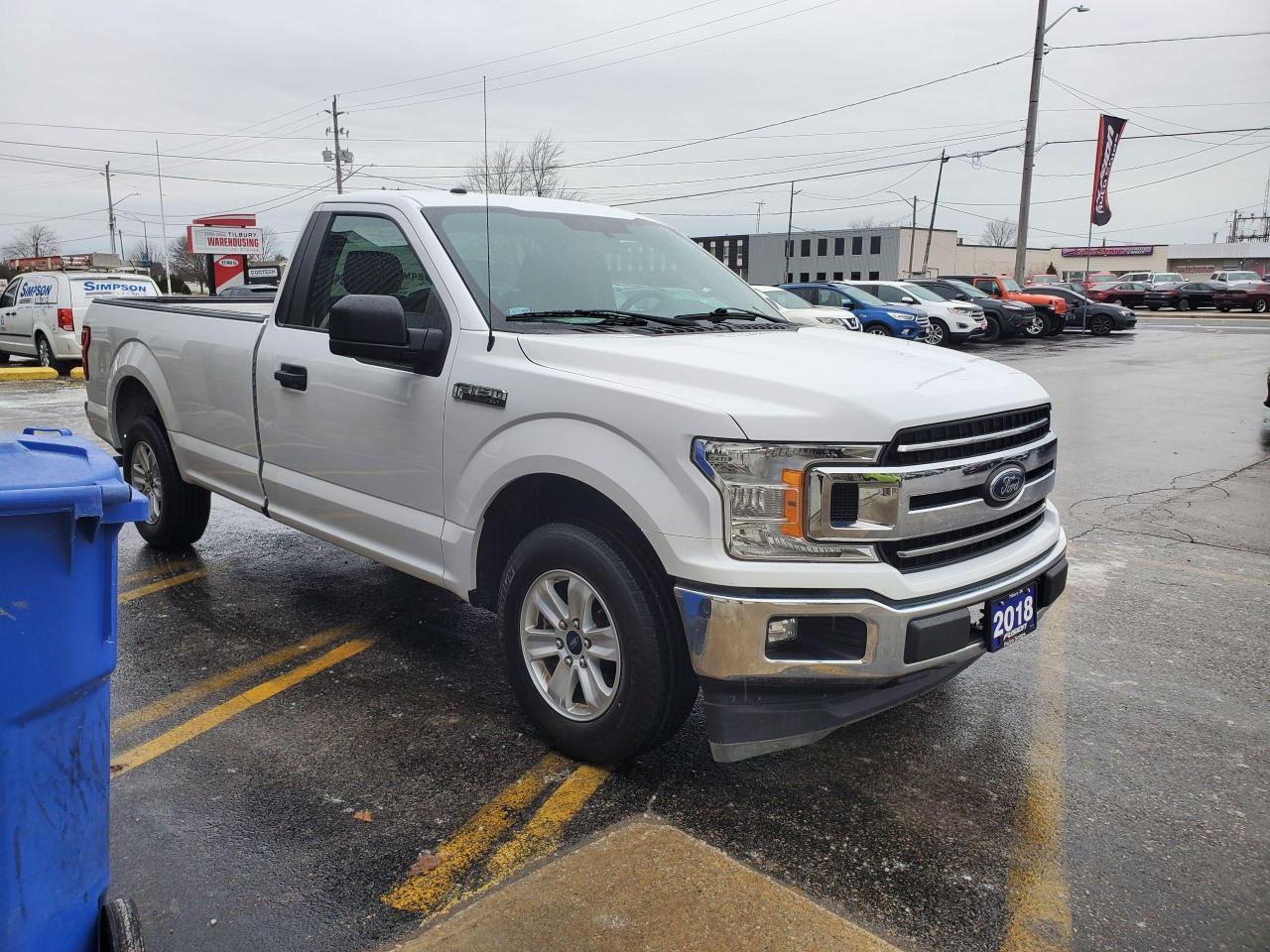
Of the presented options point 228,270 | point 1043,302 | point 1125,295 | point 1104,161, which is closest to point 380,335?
point 228,270

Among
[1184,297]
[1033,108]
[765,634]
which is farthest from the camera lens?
[1184,297]

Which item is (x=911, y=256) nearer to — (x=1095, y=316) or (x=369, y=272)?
(x=1095, y=316)

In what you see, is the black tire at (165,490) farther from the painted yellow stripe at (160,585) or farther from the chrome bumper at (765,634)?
the chrome bumper at (765,634)

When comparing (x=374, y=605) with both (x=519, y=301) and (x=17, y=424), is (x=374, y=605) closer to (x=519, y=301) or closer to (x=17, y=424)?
(x=519, y=301)

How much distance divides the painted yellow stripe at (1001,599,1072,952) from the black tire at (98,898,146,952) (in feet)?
6.55

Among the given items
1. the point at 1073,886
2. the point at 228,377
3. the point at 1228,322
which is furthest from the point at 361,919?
the point at 1228,322

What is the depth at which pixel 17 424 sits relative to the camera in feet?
36.0

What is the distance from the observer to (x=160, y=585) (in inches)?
211

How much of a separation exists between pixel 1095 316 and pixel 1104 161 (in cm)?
855

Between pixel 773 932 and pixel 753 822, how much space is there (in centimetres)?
56

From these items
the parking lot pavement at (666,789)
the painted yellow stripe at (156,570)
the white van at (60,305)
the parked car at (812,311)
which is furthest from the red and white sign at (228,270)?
the parking lot pavement at (666,789)

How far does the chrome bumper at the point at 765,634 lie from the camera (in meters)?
2.80

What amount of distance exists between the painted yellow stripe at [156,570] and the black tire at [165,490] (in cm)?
16

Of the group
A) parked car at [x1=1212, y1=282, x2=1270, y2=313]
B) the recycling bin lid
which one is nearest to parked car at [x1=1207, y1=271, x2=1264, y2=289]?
parked car at [x1=1212, y1=282, x2=1270, y2=313]
